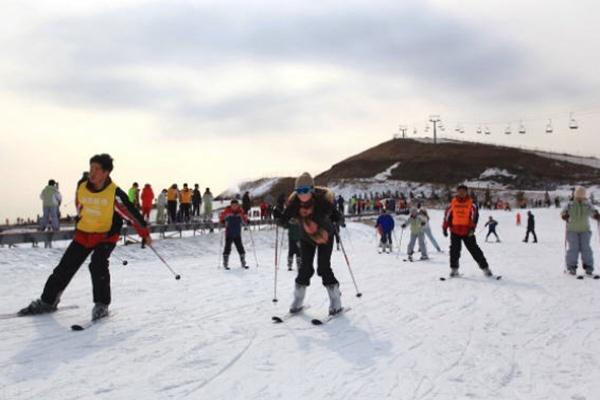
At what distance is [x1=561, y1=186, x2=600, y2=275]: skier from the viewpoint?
12.5 meters

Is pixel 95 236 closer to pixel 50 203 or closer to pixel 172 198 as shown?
pixel 50 203

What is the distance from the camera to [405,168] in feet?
338

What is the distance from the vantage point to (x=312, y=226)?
7750mm

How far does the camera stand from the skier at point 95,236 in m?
7.48

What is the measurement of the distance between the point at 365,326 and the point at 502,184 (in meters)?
85.2

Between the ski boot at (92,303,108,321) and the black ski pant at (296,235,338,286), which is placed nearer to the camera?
the ski boot at (92,303,108,321)

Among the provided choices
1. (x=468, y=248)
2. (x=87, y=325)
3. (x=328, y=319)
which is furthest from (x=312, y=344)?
(x=468, y=248)

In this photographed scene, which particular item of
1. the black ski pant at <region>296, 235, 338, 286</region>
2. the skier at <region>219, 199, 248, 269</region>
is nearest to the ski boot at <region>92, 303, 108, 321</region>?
the black ski pant at <region>296, 235, 338, 286</region>

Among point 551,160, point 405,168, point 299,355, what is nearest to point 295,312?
point 299,355

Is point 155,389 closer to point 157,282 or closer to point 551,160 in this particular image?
point 157,282

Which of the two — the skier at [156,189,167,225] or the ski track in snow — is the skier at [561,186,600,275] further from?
the skier at [156,189,167,225]

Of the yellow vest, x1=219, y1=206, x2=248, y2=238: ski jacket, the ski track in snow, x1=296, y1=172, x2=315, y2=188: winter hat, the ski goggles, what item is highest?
x1=296, y1=172, x2=315, y2=188: winter hat

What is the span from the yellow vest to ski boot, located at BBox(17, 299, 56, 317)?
3.72 feet

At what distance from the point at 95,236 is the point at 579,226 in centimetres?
992
